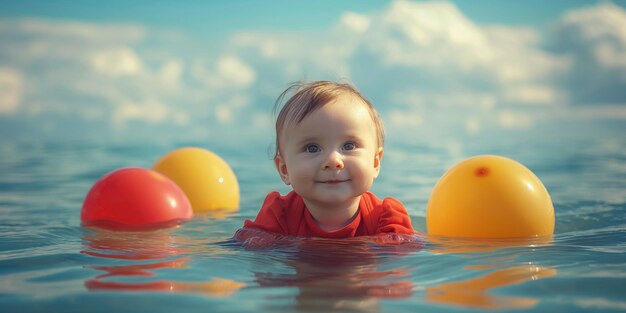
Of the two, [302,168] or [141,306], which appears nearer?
[141,306]

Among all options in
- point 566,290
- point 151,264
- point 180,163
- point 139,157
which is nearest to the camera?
point 566,290

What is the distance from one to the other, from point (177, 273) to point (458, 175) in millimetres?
2162

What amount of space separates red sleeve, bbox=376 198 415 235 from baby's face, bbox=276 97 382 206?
0.37m

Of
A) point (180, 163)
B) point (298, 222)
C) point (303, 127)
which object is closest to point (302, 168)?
point (303, 127)

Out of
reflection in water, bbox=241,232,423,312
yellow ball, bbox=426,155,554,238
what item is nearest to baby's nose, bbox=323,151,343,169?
reflection in water, bbox=241,232,423,312

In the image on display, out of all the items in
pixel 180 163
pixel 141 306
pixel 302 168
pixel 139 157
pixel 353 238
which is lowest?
pixel 141 306

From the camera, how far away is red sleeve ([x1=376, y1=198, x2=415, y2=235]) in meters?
4.41

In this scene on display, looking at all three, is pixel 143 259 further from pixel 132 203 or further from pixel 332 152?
pixel 132 203

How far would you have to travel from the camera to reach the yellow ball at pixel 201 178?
680cm

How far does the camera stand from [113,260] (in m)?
4.08

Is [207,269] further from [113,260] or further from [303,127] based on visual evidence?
[303,127]

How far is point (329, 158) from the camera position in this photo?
4020mm

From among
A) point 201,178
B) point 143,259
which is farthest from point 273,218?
point 201,178

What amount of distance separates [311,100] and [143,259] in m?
1.40
